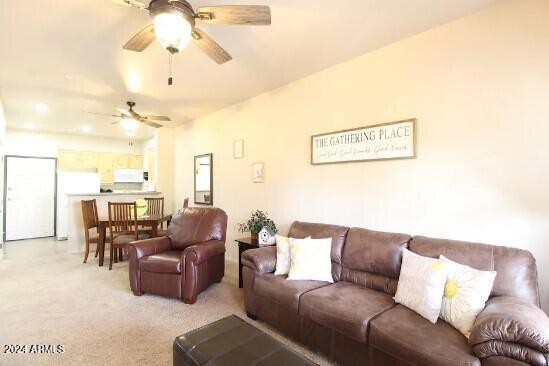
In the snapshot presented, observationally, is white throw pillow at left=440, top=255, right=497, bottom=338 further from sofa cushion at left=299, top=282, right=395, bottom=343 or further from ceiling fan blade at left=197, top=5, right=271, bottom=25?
ceiling fan blade at left=197, top=5, right=271, bottom=25

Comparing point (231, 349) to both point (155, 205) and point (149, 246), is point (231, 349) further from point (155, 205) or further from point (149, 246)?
point (155, 205)

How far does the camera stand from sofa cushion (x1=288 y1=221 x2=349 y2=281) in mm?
2596

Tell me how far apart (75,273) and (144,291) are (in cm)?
155

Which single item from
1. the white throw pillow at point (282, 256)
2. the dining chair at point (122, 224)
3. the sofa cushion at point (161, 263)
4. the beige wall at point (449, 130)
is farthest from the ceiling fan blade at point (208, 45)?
the dining chair at point (122, 224)

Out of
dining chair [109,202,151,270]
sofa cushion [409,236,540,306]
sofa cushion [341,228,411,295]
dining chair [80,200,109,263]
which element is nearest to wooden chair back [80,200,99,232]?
dining chair [80,200,109,263]

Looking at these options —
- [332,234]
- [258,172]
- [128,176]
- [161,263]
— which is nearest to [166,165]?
[128,176]

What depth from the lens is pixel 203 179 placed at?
5.23m

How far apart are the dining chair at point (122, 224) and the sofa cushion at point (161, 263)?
3.64ft

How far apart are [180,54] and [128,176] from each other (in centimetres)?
568

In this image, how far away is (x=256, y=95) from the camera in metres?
4.12

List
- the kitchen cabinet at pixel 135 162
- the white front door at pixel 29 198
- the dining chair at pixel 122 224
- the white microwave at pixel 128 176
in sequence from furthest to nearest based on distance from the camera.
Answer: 1. the kitchen cabinet at pixel 135 162
2. the white microwave at pixel 128 176
3. the white front door at pixel 29 198
4. the dining chair at pixel 122 224

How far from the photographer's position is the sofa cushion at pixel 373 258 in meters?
2.24

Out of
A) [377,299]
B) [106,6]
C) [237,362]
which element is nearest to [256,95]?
[106,6]

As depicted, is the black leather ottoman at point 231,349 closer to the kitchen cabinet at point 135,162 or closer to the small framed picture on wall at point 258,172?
the small framed picture on wall at point 258,172
